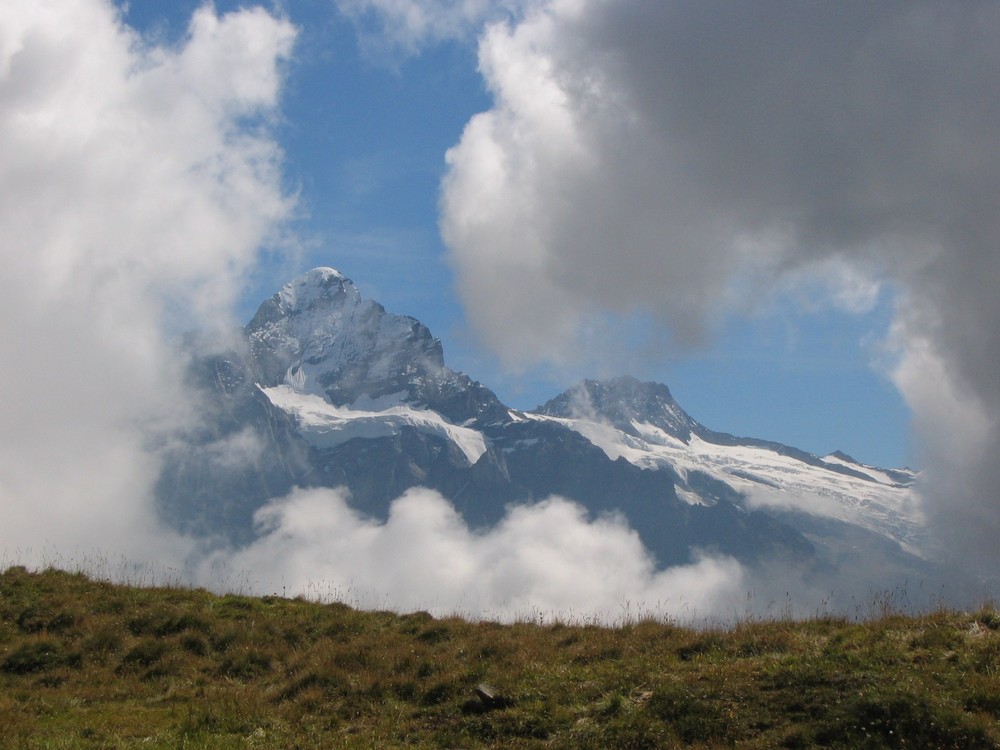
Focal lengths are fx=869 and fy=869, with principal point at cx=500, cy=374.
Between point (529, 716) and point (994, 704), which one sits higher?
point (994, 704)

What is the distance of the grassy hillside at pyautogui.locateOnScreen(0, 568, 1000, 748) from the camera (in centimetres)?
1525

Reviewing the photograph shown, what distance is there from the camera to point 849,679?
54.5ft

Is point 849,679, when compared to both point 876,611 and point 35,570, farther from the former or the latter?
point 35,570

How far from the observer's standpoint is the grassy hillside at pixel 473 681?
15250mm

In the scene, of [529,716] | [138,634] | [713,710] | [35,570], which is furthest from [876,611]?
[35,570]

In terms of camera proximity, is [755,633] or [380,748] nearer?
[380,748]

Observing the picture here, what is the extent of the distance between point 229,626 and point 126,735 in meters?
8.05

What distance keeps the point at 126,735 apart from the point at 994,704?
1586 cm

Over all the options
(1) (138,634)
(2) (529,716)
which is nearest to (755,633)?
(2) (529,716)

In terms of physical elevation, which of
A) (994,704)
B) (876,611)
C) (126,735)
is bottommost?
(126,735)

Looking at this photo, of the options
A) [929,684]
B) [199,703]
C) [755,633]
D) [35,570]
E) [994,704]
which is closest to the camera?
[994,704]

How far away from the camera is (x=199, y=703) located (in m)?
19.0

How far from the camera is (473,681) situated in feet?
62.7

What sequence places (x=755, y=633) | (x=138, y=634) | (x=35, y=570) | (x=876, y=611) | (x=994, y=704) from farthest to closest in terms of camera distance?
(x=35, y=570) < (x=138, y=634) < (x=876, y=611) < (x=755, y=633) < (x=994, y=704)
